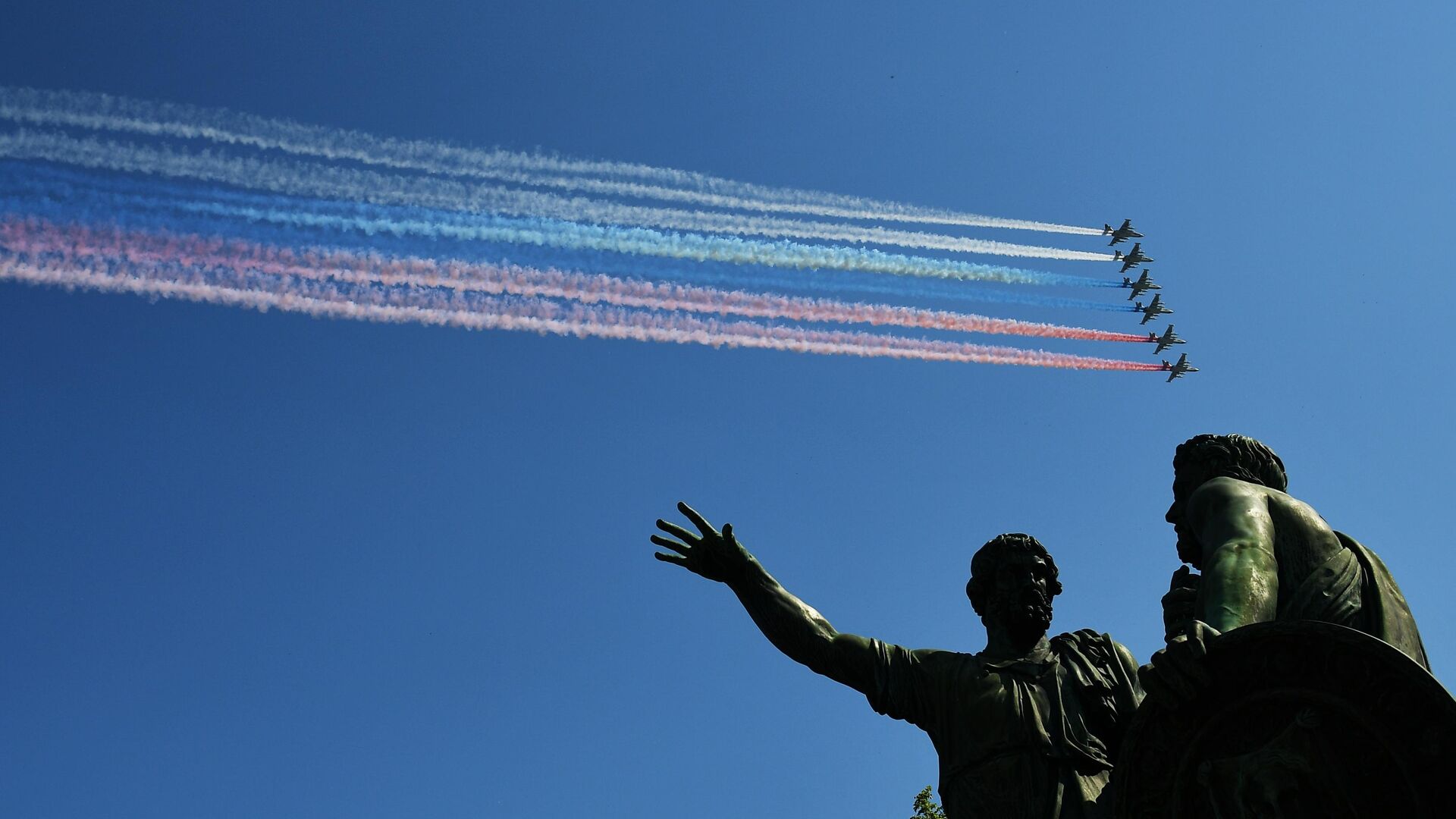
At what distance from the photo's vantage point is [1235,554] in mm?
6457

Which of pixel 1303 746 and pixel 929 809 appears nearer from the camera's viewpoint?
pixel 1303 746

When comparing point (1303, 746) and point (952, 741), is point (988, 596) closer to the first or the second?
point (952, 741)

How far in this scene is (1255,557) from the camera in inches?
254

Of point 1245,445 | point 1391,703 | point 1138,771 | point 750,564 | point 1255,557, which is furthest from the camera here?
point 750,564

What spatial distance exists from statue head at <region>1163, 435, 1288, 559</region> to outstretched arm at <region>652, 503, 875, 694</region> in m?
1.86

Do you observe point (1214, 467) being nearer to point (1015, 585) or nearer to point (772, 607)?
point (1015, 585)

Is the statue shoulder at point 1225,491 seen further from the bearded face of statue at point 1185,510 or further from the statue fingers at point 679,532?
the statue fingers at point 679,532

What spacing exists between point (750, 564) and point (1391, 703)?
377 cm

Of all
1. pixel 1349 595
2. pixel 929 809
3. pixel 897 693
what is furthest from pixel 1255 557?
pixel 929 809

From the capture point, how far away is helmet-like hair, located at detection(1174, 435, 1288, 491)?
24.6ft

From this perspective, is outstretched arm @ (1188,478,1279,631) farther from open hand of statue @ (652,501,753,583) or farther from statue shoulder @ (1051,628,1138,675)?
open hand of statue @ (652,501,753,583)

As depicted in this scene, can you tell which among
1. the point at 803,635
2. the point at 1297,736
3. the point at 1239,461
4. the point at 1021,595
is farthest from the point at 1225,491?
the point at 803,635

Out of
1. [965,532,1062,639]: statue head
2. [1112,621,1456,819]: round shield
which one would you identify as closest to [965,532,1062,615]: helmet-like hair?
[965,532,1062,639]: statue head

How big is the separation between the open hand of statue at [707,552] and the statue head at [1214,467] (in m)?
2.47
